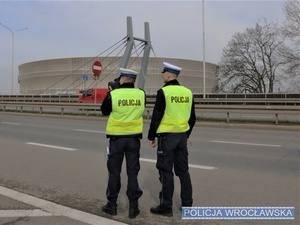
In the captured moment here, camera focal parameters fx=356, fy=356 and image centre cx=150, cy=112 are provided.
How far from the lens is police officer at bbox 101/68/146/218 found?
4594 mm

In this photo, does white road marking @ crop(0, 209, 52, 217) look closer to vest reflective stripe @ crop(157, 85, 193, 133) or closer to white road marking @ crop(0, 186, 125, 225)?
white road marking @ crop(0, 186, 125, 225)

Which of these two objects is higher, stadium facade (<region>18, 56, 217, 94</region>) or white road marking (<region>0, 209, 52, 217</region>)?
stadium facade (<region>18, 56, 217, 94</region>)

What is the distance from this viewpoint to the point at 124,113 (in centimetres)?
462

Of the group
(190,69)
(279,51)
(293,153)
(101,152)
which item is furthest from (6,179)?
(190,69)

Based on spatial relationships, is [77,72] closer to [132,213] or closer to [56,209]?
[56,209]

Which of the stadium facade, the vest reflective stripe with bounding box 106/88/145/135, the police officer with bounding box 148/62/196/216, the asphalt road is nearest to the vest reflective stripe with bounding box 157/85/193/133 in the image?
the police officer with bounding box 148/62/196/216

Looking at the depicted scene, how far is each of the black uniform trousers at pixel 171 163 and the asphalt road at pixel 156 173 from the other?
27 centimetres

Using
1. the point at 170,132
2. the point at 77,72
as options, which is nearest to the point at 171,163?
the point at 170,132

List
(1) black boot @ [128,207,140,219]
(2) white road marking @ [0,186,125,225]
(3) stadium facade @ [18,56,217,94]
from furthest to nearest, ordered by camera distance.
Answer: (3) stadium facade @ [18,56,217,94] → (1) black boot @ [128,207,140,219] → (2) white road marking @ [0,186,125,225]

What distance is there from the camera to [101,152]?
972cm

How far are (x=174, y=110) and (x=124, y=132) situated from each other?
0.71 meters

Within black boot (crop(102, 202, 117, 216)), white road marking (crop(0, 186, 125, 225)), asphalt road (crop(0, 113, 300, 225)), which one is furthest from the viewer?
asphalt road (crop(0, 113, 300, 225))

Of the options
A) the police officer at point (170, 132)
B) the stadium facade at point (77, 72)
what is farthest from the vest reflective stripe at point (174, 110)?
the stadium facade at point (77, 72)

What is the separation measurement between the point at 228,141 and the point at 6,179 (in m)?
7.21
